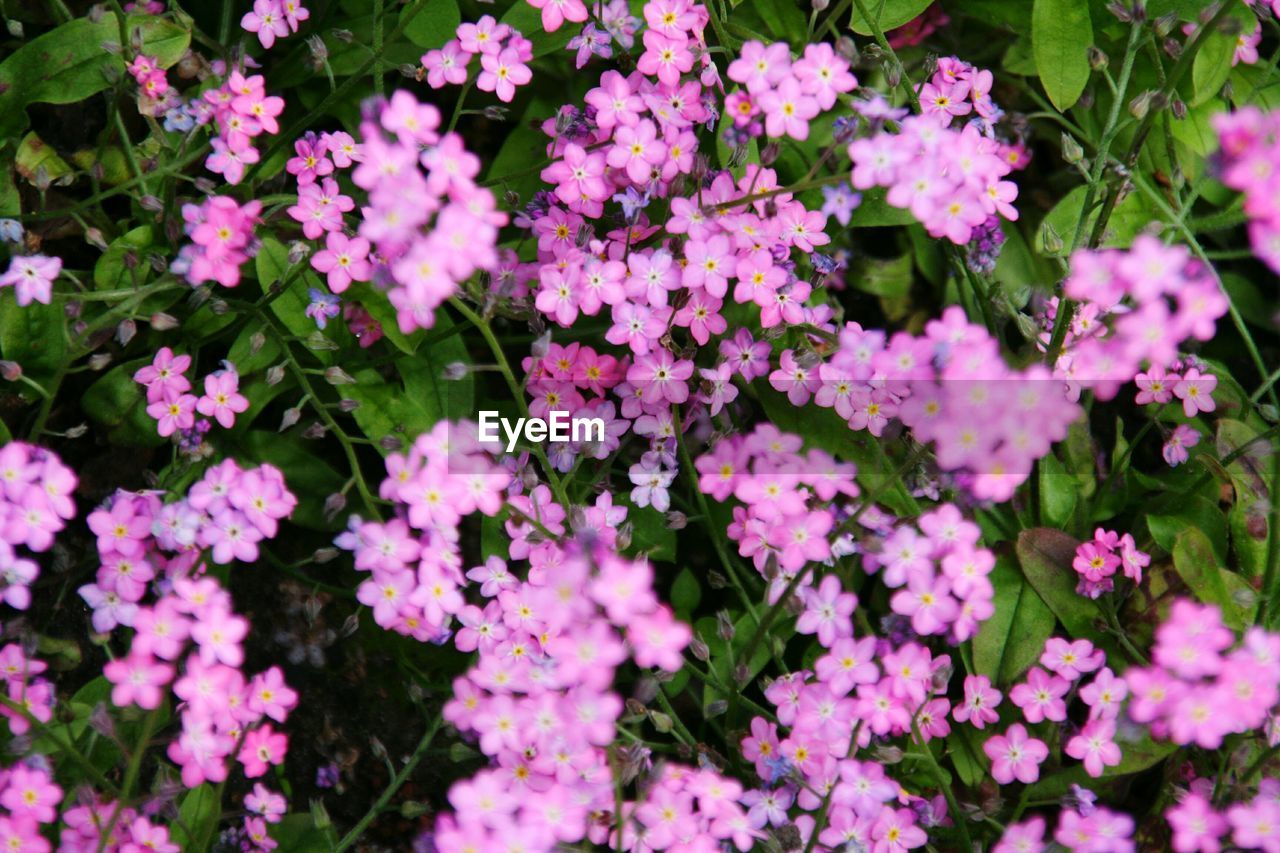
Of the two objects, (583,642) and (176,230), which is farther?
(176,230)

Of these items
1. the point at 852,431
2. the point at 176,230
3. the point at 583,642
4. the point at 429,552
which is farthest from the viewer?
the point at 852,431

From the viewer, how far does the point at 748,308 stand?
2.85 metres

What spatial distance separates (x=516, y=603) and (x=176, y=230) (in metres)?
1.14

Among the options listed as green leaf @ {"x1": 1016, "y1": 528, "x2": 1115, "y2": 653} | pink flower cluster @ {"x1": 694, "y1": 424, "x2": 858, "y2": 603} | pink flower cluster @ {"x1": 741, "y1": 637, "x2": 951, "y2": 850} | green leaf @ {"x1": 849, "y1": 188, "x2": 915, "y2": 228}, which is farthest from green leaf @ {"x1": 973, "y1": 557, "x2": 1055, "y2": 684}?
green leaf @ {"x1": 849, "y1": 188, "x2": 915, "y2": 228}

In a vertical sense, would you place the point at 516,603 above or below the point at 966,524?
below

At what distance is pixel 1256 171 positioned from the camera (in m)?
1.72

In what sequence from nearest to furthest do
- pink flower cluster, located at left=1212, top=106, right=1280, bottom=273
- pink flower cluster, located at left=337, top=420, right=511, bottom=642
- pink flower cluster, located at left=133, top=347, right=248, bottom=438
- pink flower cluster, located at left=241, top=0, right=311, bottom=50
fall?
1. pink flower cluster, located at left=1212, top=106, right=1280, bottom=273
2. pink flower cluster, located at left=337, top=420, right=511, bottom=642
3. pink flower cluster, located at left=133, top=347, right=248, bottom=438
4. pink flower cluster, located at left=241, top=0, right=311, bottom=50

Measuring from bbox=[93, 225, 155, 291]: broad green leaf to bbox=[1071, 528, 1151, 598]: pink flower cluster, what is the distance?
7.47ft

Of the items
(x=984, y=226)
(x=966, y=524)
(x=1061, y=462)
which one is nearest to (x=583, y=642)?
(x=966, y=524)

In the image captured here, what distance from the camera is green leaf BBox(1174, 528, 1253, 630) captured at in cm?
256

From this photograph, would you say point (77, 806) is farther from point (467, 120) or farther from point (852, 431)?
point (467, 120)

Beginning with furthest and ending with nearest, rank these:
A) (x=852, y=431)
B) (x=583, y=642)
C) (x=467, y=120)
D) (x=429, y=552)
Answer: (x=467, y=120), (x=852, y=431), (x=429, y=552), (x=583, y=642)

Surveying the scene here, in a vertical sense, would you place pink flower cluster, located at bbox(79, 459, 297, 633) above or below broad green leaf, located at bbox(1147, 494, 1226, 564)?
below

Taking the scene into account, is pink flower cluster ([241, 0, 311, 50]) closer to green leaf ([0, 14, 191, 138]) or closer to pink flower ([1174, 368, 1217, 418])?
green leaf ([0, 14, 191, 138])
